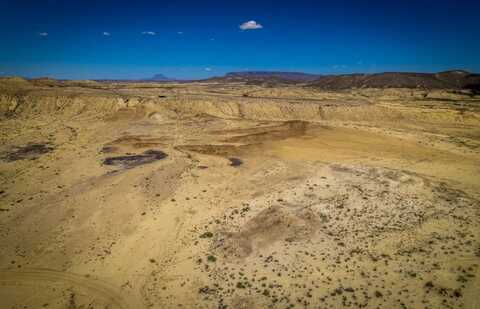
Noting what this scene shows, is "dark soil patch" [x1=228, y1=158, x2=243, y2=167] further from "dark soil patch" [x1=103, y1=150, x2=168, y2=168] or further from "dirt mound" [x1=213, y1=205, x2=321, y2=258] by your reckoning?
"dirt mound" [x1=213, y1=205, x2=321, y2=258]

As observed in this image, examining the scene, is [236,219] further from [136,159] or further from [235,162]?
[136,159]

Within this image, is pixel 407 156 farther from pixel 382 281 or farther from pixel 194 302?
pixel 194 302

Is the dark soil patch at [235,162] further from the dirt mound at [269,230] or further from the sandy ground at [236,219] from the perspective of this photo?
the dirt mound at [269,230]

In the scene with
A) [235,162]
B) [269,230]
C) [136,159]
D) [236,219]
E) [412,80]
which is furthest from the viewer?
[412,80]

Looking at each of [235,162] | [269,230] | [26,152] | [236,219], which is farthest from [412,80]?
[26,152]

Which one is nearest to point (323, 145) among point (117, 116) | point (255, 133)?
point (255, 133)

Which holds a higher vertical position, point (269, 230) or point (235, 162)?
point (235, 162)
